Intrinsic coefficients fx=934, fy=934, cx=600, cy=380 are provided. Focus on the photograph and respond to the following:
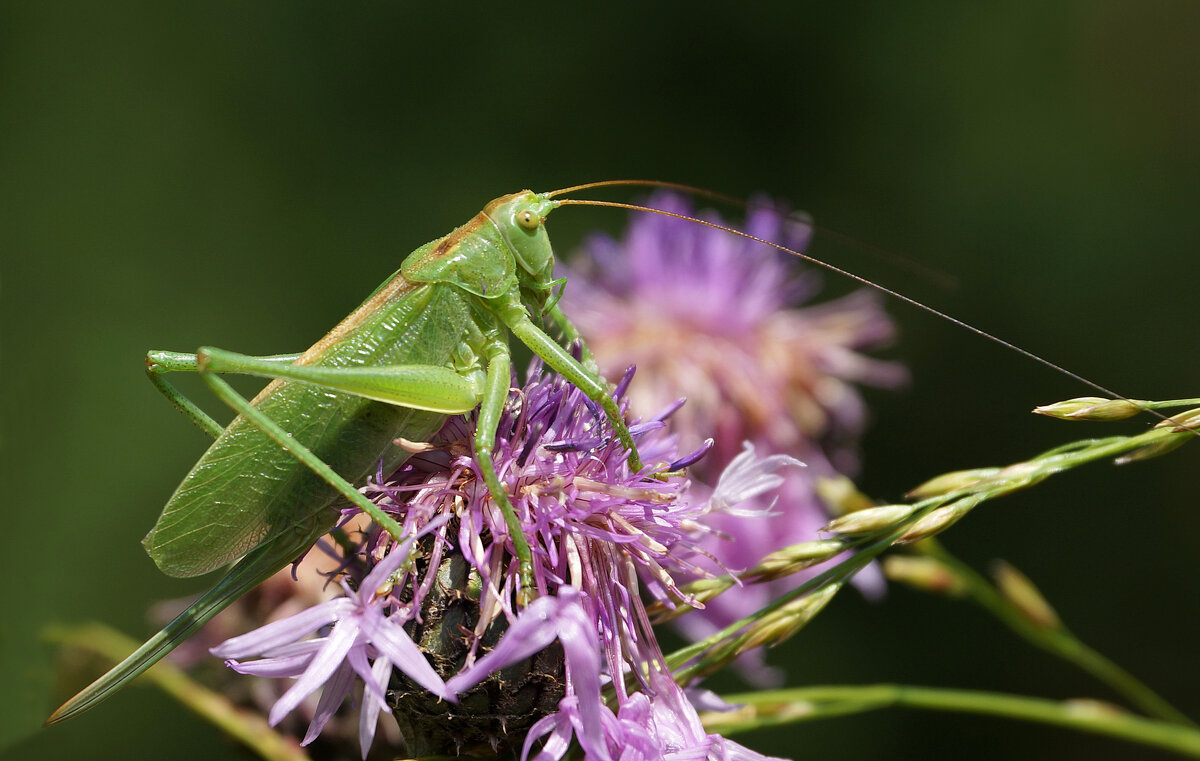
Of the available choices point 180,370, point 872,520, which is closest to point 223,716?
point 180,370

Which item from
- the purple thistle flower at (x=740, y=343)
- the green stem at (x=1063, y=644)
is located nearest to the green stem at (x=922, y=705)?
the green stem at (x=1063, y=644)

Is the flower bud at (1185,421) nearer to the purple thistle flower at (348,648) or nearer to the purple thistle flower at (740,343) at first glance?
the purple thistle flower at (348,648)

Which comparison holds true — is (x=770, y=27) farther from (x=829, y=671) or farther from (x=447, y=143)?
(x=829, y=671)

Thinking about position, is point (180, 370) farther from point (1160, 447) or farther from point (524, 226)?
point (1160, 447)

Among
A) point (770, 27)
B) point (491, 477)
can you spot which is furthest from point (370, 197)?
point (491, 477)

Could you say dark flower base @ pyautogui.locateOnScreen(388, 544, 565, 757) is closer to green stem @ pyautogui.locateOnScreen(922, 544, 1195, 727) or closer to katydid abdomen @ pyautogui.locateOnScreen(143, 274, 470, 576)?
katydid abdomen @ pyautogui.locateOnScreen(143, 274, 470, 576)

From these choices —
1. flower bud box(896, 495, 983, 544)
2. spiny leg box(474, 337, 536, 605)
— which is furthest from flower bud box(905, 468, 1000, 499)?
spiny leg box(474, 337, 536, 605)
